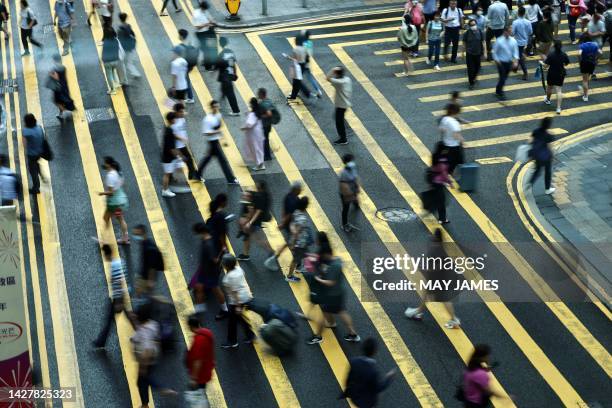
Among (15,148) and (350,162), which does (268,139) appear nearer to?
(350,162)

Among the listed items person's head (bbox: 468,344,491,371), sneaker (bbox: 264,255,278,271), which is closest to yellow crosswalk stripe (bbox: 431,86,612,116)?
sneaker (bbox: 264,255,278,271)

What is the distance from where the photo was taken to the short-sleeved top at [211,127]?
19.7 meters

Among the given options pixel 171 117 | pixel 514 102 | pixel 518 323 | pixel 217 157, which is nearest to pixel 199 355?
pixel 518 323

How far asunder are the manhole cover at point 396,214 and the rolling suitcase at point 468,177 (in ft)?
4.44

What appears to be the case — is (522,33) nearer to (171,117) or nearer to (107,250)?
(171,117)

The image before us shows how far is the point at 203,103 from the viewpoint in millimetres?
24453

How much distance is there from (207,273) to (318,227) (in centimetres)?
382

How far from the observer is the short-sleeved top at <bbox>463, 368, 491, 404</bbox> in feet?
39.8

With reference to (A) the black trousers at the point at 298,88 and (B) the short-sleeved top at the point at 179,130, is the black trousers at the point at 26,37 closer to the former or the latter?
(A) the black trousers at the point at 298,88

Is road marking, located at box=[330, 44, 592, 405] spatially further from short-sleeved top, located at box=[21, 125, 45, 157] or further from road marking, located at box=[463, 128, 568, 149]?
short-sleeved top, located at box=[21, 125, 45, 157]

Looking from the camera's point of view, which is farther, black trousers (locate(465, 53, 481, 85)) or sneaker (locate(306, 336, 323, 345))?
black trousers (locate(465, 53, 481, 85))

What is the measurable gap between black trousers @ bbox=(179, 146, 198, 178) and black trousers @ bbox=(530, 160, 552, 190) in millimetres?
6952

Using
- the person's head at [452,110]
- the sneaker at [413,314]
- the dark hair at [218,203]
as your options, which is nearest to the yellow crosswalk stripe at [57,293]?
the dark hair at [218,203]

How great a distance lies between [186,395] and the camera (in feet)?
42.9
